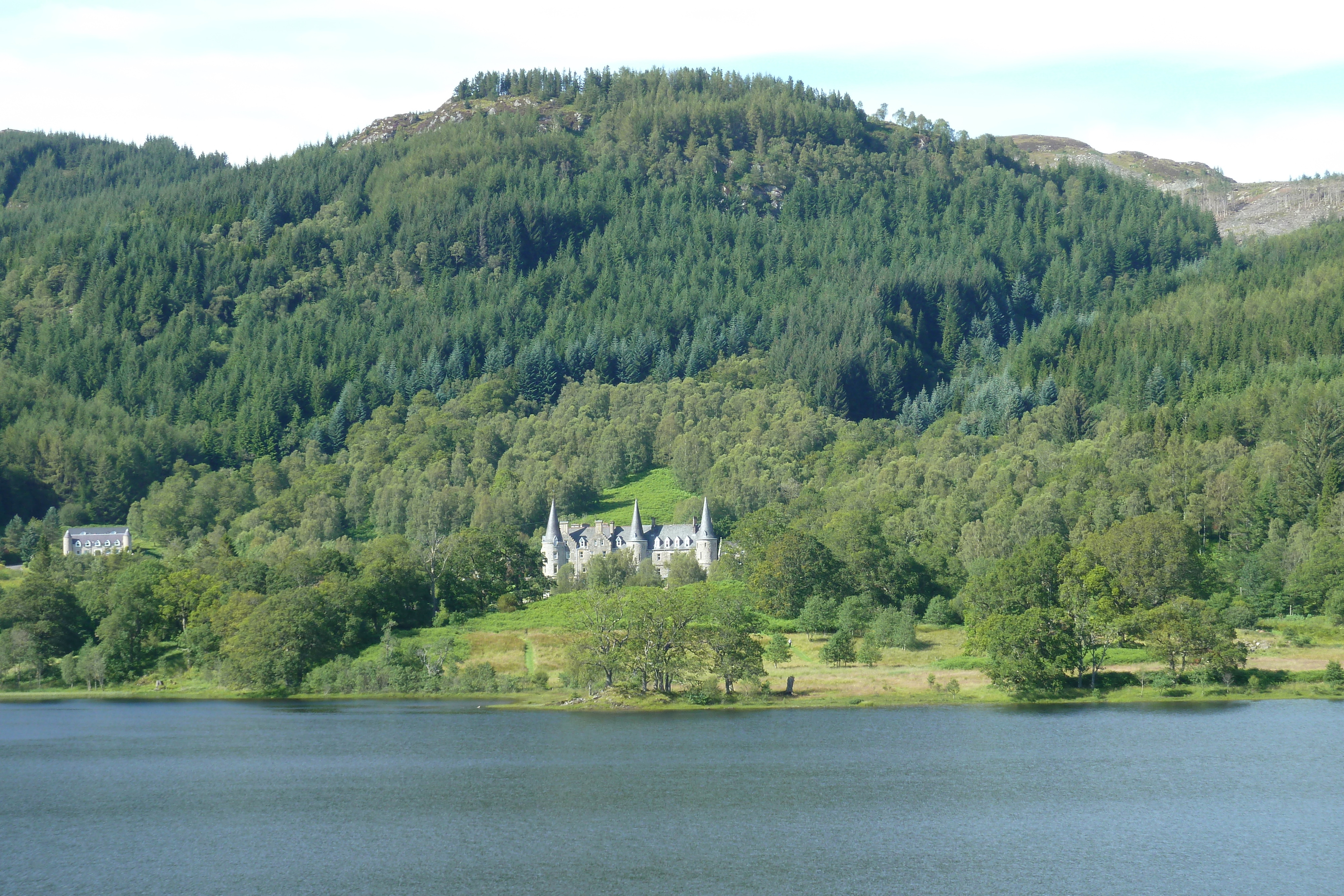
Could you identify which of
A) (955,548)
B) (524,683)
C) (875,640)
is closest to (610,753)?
(524,683)

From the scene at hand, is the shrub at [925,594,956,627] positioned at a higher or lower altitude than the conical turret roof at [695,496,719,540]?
lower

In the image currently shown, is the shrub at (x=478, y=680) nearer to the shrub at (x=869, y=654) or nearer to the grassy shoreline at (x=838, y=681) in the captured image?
the grassy shoreline at (x=838, y=681)

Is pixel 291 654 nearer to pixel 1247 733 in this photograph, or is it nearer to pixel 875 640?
pixel 875 640

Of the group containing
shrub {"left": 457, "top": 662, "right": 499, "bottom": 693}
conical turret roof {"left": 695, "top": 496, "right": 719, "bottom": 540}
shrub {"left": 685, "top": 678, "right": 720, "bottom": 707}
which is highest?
conical turret roof {"left": 695, "top": 496, "right": 719, "bottom": 540}

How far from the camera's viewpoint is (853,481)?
19825 cm

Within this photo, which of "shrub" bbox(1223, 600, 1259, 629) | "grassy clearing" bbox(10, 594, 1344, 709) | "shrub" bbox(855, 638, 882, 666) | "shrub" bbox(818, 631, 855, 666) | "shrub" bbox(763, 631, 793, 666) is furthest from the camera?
"shrub" bbox(1223, 600, 1259, 629)

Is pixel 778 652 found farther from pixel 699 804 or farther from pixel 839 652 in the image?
pixel 699 804

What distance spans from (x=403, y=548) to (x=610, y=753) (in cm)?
7608

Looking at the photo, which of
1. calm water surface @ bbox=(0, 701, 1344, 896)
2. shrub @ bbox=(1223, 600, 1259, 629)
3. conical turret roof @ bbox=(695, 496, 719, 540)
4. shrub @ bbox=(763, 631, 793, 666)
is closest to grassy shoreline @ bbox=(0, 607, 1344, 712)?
shrub @ bbox=(763, 631, 793, 666)

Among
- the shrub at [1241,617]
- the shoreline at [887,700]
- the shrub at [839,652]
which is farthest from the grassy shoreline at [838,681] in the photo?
the shrub at [1241,617]

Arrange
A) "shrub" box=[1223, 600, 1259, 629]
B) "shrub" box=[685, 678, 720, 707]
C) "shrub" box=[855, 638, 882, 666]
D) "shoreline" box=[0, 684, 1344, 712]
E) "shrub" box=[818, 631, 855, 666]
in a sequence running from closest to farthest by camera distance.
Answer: "shoreline" box=[0, 684, 1344, 712]
"shrub" box=[685, 678, 720, 707]
"shrub" box=[855, 638, 882, 666]
"shrub" box=[818, 631, 855, 666]
"shrub" box=[1223, 600, 1259, 629]

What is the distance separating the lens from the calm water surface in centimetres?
5988

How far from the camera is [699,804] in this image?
2896 inches

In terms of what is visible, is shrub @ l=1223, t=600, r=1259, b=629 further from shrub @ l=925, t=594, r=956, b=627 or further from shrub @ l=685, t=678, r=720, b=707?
shrub @ l=685, t=678, r=720, b=707
